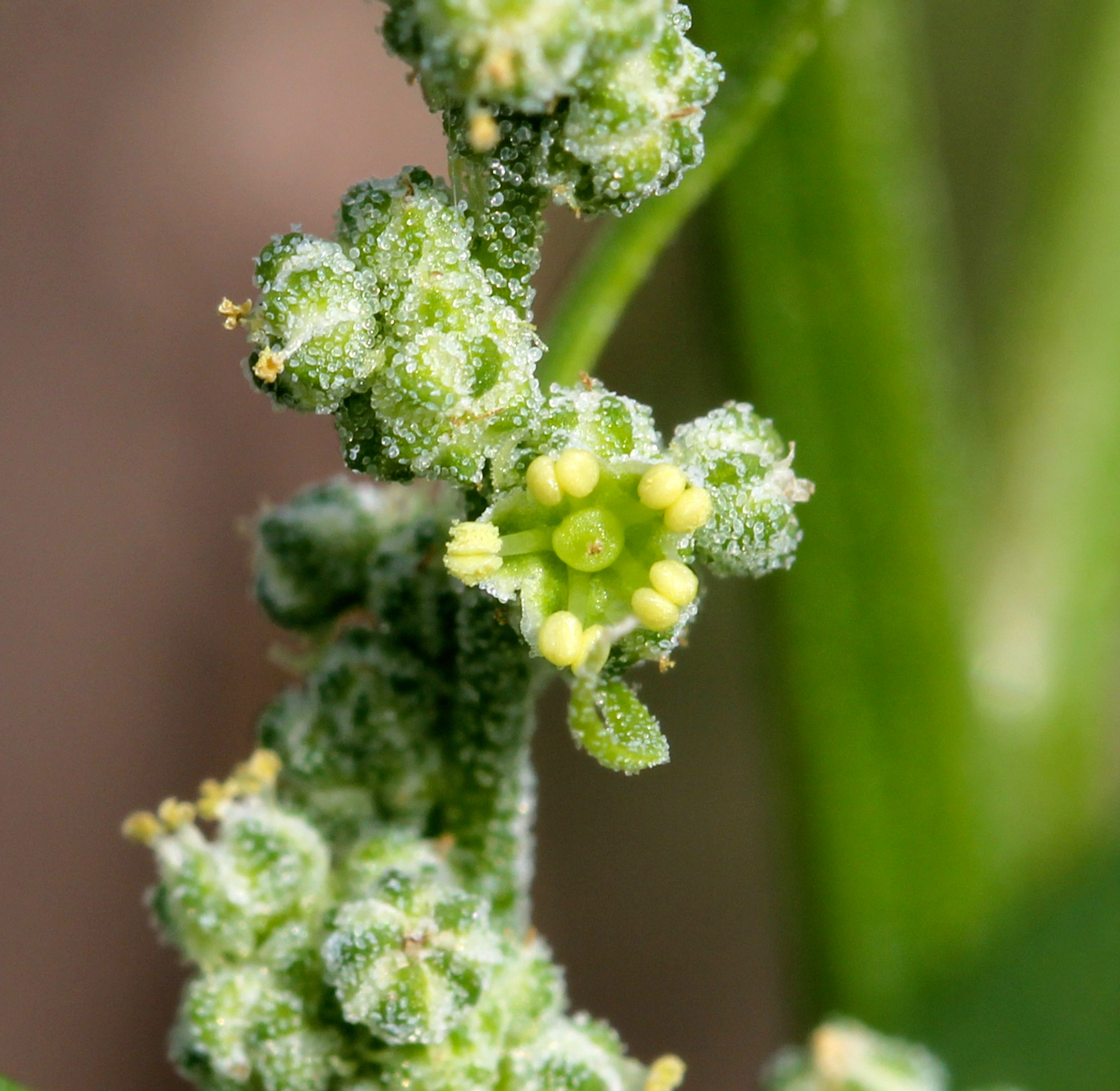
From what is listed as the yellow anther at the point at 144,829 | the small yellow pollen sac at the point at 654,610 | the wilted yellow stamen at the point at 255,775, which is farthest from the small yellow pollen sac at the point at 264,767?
the small yellow pollen sac at the point at 654,610

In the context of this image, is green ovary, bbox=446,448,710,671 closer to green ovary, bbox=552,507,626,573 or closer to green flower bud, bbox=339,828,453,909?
green ovary, bbox=552,507,626,573

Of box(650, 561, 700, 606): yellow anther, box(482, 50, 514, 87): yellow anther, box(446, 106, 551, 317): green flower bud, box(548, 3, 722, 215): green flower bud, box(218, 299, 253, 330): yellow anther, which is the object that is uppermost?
box(548, 3, 722, 215): green flower bud

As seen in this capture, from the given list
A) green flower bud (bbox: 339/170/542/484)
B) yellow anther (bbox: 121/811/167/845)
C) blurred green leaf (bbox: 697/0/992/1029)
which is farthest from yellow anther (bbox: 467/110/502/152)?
blurred green leaf (bbox: 697/0/992/1029)

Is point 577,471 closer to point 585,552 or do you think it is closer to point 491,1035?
point 585,552

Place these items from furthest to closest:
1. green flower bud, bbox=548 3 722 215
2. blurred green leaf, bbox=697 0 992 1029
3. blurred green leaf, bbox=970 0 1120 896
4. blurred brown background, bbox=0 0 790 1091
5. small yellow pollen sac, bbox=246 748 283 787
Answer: blurred brown background, bbox=0 0 790 1091, blurred green leaf, bbox=970 0 1120 896, blurred green leaf, bbox=697 0 992 1029, small yellow pollen sac, bbox=246 748 283 787, green flower bud, bbox=548 3 722 215

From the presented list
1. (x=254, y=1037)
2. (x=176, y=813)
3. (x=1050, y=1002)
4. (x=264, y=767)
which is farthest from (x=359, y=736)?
(x=1050, y=1002)

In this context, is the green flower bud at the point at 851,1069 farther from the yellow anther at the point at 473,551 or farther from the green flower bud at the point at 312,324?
the green flower bud at the point at 312,324

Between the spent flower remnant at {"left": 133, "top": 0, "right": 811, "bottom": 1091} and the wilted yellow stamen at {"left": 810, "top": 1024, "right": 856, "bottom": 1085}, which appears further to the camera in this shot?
the wilted yellow stamen at {"left": 810, "top": 1024, "right": 856, "bottom": 1085}

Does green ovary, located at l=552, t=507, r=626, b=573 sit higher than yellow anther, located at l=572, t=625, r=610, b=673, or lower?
higher
